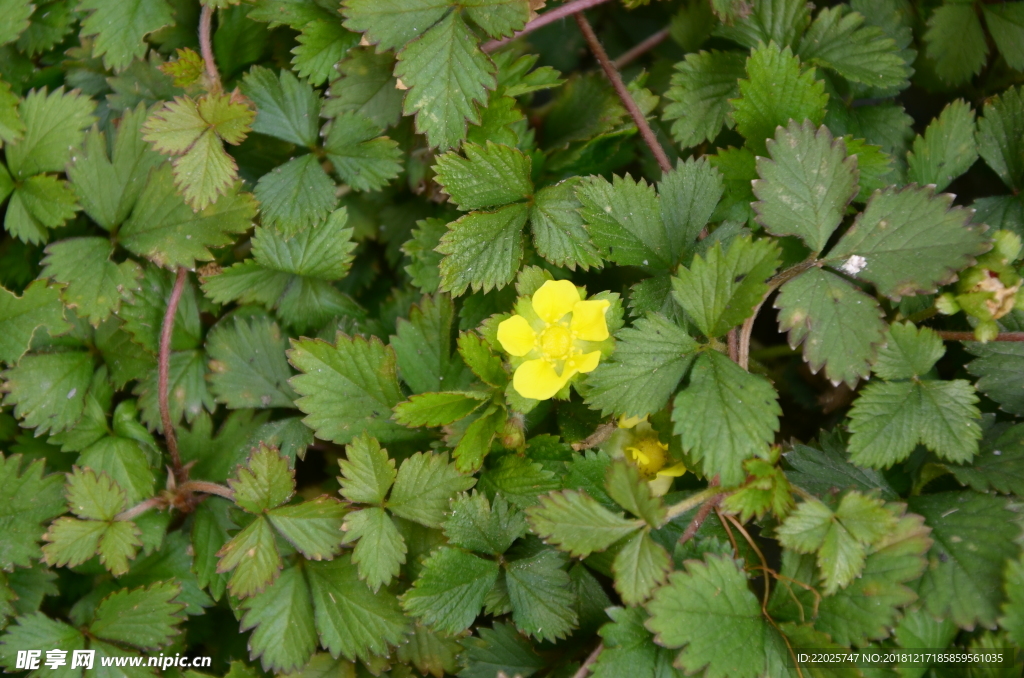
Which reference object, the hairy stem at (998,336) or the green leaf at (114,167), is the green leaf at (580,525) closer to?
the hairy stem at (998,336)

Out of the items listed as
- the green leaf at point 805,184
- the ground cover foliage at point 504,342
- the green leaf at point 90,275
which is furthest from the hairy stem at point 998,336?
the green leaf at point 90,275

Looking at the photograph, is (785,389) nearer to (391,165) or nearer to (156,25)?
(391,165)

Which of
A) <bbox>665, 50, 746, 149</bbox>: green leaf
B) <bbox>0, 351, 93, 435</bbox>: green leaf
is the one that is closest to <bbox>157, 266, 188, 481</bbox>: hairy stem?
<bbox>0, 351, 93, 435</bbox>: green leaf

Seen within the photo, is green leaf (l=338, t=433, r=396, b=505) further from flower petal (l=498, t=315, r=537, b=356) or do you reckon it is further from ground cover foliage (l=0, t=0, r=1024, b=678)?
flower petal (l=498, t=315, r=537, b=356)

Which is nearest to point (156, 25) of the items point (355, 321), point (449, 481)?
point (355, 321)

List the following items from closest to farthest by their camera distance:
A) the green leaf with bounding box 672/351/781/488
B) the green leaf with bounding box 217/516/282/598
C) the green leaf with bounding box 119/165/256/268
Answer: the green leaf with bounding box 672/351/781/488 → the green leaf with bounding box 217/516/282/598 → the green leaf with bounding box 119/165/256/268
